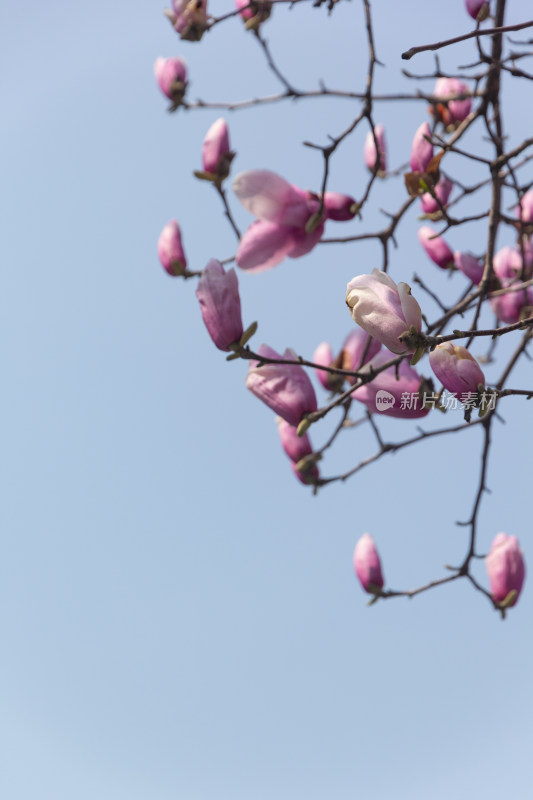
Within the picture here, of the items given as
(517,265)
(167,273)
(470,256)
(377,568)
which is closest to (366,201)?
(470,256)

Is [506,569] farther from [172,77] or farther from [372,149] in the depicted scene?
[172,77]

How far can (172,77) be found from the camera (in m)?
2.07

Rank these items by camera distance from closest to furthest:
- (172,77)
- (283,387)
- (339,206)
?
(283,387), (339,206), (172,77)

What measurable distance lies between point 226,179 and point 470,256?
65 cm

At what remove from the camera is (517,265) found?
2131 millimetres

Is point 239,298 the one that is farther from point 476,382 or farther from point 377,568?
point 377,568

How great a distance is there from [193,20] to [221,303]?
3.48ft

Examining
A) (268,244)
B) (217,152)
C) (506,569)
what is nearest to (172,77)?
(217,152)

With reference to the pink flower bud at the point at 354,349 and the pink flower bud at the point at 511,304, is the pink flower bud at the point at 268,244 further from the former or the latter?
the pink flower bud at the point at 511,304

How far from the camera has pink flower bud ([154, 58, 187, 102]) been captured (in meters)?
2.05

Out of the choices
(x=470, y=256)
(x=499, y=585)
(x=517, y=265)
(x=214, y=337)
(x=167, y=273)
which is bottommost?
(x=499, y=585)

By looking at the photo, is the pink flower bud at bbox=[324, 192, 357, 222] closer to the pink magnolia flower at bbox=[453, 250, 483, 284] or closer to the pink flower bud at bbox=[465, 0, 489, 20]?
the pink magnolia flower at bbox=[453, 250, 483, 284]

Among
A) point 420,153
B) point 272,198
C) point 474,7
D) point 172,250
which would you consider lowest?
point 272,198

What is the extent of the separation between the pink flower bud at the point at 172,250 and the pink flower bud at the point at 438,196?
611mm
